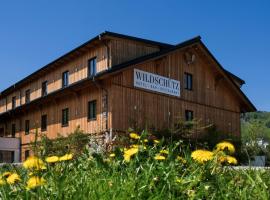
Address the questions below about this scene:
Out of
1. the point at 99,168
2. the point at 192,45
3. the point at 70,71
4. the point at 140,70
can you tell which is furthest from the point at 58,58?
the point at 99,168

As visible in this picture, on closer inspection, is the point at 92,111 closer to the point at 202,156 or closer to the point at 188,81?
the point at 188,81

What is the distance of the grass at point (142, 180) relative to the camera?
2680 millimetres

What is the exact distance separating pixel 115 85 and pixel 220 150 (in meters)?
20.0

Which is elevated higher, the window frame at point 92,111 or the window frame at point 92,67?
the window frame at point 92,67

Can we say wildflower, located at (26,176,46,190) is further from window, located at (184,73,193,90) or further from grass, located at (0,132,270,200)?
window, located at (184,73,193,90)

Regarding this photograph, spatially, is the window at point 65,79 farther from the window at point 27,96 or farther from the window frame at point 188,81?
the window frame at point 188,81

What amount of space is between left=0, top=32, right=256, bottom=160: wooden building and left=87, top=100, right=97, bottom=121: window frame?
57mm

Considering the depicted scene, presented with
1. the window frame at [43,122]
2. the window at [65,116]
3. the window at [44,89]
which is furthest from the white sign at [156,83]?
the window at [44,89]

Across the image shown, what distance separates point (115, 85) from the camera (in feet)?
76.1

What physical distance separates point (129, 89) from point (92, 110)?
99.6 inches

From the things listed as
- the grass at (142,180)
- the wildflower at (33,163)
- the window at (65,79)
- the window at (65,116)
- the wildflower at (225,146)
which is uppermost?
the window at (65,79)

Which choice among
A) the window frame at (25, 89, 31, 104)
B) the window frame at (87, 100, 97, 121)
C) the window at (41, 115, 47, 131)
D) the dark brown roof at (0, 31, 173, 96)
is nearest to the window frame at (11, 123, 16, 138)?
the window frame at (25, 89, 31, 104)

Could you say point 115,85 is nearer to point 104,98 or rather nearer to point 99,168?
point 104,98

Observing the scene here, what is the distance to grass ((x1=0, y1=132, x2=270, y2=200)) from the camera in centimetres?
268
